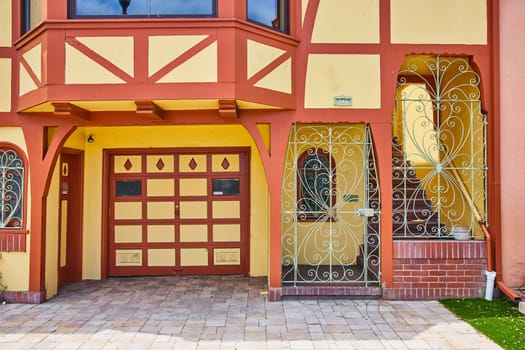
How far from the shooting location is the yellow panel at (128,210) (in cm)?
779

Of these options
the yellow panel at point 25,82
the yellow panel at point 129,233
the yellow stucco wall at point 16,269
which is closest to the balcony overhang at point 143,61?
the yellow panel at point 25,82

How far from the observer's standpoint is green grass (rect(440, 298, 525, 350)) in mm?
4727

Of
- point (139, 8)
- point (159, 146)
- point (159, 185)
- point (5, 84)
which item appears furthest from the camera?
point (159, 185)

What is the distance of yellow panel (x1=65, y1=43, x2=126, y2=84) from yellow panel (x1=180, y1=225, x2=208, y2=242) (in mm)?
3093

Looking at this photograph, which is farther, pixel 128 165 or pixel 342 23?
pixel 128 165

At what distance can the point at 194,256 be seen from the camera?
7.76 m

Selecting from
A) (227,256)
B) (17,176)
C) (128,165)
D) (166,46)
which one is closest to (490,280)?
(227,256)

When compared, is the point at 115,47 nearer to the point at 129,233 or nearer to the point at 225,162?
the point at 225,162

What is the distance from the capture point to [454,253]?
618 cm

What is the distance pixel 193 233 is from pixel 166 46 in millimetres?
3460

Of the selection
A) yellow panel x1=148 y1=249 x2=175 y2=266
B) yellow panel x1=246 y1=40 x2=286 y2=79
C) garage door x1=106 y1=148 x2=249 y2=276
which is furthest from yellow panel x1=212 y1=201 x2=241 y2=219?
yellow panel x1=246 y1=40 x2=286 y2=79

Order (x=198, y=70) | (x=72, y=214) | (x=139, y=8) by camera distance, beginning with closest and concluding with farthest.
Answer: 1. (x=198, y=70)
2. (x=139, y=8)
3. (x=72, y=214)

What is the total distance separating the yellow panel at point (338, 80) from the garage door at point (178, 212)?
204cm

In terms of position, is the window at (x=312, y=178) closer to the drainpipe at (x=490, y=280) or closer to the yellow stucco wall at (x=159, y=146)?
the yellow stucco wall at (x=159, y=146)
